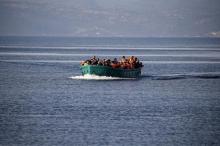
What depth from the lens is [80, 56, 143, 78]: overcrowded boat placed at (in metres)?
80.8

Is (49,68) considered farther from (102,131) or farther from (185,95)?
(102,131)

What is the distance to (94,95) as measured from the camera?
69438 mm

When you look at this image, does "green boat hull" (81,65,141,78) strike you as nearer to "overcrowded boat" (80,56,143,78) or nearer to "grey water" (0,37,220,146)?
"overcrowded boat" (80,56,143,78)

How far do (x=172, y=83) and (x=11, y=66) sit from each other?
114 ft

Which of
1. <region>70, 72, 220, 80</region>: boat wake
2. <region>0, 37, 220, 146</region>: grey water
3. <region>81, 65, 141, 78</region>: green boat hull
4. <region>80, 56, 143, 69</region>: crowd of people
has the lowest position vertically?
<region>0, 37, 220, 146</region>: grey water

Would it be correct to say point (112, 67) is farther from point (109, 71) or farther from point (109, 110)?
point (109, 110)

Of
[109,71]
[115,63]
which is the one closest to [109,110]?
[115,63]

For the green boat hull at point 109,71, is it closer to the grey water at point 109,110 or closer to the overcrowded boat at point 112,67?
the overcrowded boat at point 112,67

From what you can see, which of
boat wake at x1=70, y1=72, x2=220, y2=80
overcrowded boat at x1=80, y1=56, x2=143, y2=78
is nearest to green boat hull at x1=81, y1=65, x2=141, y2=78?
overcrowded boat at x1=80, y1=56, x2=143, y2=78

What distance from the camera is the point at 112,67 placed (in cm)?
8162

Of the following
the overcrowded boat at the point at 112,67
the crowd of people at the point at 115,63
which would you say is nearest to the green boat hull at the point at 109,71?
the overcrowded boat at the point at 112,67

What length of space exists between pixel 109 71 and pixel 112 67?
1339 millimetres

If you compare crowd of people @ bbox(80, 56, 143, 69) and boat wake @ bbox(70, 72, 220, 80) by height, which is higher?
crowd of people @ bbox(80, 56, 143, 69)

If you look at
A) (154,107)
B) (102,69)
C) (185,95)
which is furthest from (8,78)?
(154,107)
